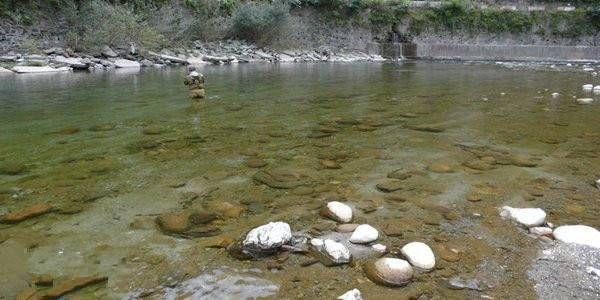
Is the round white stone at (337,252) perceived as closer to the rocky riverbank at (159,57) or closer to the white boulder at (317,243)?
the white boulder at (317,243)

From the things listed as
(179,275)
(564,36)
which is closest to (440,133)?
(179,275)

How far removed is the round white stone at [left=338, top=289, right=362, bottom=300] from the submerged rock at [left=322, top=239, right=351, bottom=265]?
299 mm

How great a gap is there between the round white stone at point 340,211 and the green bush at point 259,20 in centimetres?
2126

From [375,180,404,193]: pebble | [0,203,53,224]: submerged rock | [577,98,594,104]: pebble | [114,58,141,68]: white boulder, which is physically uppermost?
[114,58,141,68]: white boulder

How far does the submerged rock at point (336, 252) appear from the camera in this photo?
7.14 ft

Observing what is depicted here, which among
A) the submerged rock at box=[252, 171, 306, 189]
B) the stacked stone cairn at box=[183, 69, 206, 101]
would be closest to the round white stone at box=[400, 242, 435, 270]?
the submerged rock at box=[252, 171, 306, 189]

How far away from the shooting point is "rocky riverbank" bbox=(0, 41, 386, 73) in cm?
1392

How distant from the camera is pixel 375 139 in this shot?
15.9 feet

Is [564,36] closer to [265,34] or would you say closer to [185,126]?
[265,34]

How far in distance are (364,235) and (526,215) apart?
1.04 meters

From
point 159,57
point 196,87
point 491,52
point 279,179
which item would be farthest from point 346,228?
point 491,52

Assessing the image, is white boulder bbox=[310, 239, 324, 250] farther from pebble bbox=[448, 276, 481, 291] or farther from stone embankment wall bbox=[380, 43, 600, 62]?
stone embankment wall bbox=[380, 43, 600, 62]

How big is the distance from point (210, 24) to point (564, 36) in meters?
22.3

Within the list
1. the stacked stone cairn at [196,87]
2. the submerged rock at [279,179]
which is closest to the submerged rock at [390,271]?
the submerged rock at [279,179]
